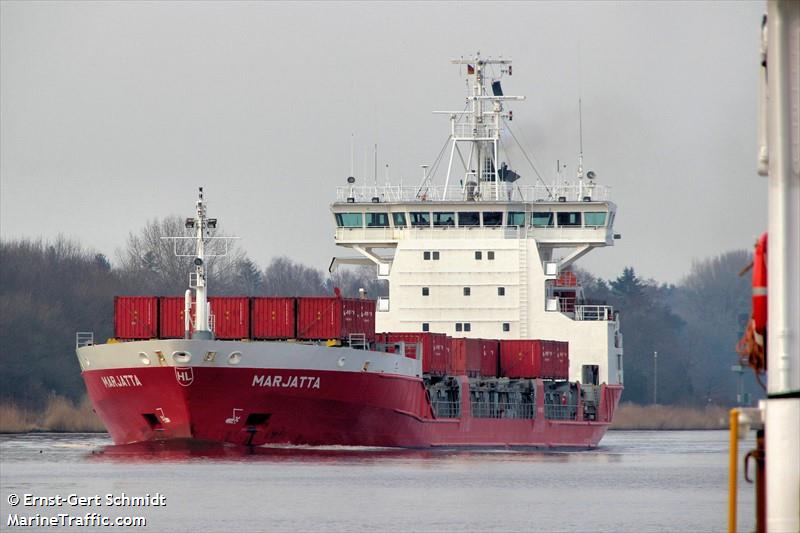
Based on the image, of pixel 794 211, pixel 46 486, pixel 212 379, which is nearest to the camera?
pixel 794 211

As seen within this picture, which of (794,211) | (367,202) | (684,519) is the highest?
(367,202)

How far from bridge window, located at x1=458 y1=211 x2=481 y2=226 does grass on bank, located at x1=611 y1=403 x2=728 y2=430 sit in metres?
37.0

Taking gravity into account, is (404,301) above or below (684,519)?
above

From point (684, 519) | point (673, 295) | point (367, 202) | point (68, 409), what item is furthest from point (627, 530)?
point (673, 295)

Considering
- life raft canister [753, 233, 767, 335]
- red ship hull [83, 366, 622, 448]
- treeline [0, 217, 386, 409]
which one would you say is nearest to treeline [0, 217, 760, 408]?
treeline [0, 217, 386, 409]

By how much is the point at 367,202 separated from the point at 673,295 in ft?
374

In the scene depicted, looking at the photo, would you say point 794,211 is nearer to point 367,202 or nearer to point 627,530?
point 627,530

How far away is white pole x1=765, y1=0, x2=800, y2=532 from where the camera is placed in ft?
30.2

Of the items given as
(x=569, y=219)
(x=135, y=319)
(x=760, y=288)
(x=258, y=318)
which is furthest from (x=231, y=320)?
(x=760, y=288)

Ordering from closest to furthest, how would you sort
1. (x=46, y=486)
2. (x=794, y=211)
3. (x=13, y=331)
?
(x=794, y=211) → (x=46, y=486) → (x=13, y=331)

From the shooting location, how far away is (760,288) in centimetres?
966

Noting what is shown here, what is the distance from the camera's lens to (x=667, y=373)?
390 ft

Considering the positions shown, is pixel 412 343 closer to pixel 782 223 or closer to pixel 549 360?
pixel 549 360

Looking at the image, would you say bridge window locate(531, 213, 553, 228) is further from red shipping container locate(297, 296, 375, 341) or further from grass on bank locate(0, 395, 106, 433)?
grass on bank locate(0, 395, 106, 433)
